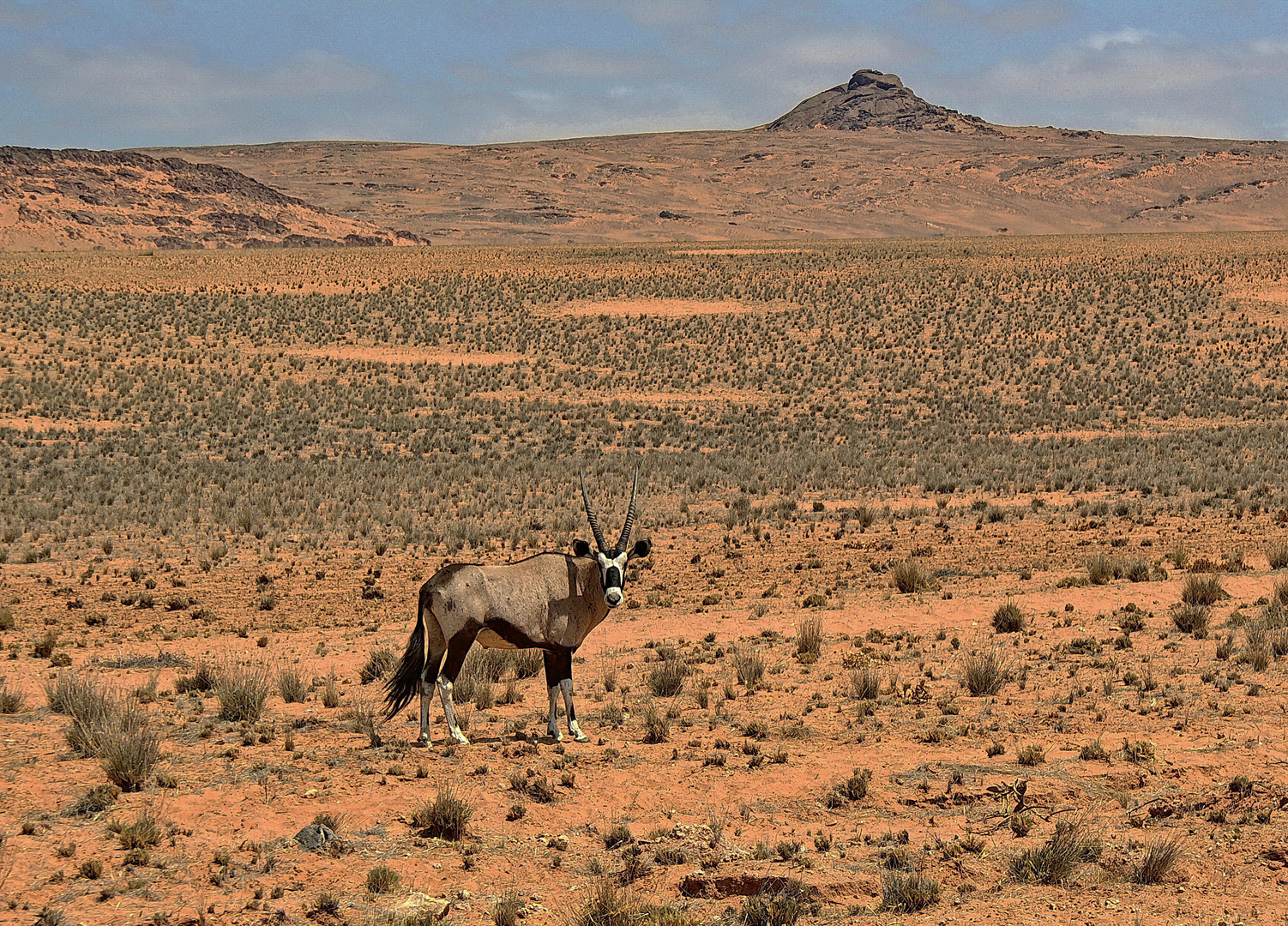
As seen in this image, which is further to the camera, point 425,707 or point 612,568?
point 425,707

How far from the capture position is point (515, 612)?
898 cm

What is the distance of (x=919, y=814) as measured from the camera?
8.12 metres

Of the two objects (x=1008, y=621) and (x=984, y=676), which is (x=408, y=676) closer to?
(x=984, y=676)

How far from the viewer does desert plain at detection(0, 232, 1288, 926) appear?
7117 millimetres

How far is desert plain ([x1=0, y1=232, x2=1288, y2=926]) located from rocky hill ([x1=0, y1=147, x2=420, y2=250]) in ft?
186

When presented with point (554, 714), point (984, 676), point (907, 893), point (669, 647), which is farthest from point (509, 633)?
point (984, 676)

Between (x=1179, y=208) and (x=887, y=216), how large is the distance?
32746 millimetres

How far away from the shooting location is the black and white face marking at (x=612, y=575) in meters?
8.46

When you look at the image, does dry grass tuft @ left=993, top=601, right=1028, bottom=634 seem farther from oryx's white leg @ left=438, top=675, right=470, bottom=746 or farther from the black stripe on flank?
oryx's white leg @ left=438, top=675, right=470, bottom=746

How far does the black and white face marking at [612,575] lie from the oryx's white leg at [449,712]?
56.6 inches

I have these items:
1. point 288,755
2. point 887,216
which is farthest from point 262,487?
point 887,216

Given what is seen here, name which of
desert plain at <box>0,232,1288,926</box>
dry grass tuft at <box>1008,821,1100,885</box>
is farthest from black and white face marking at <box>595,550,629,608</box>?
dry grass tuft at <box>1008,821,1100,885</box>

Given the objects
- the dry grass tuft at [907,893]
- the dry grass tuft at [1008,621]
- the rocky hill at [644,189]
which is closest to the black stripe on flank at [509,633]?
the dry grass tuft at [907,893]

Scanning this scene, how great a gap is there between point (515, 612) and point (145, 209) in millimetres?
106598
